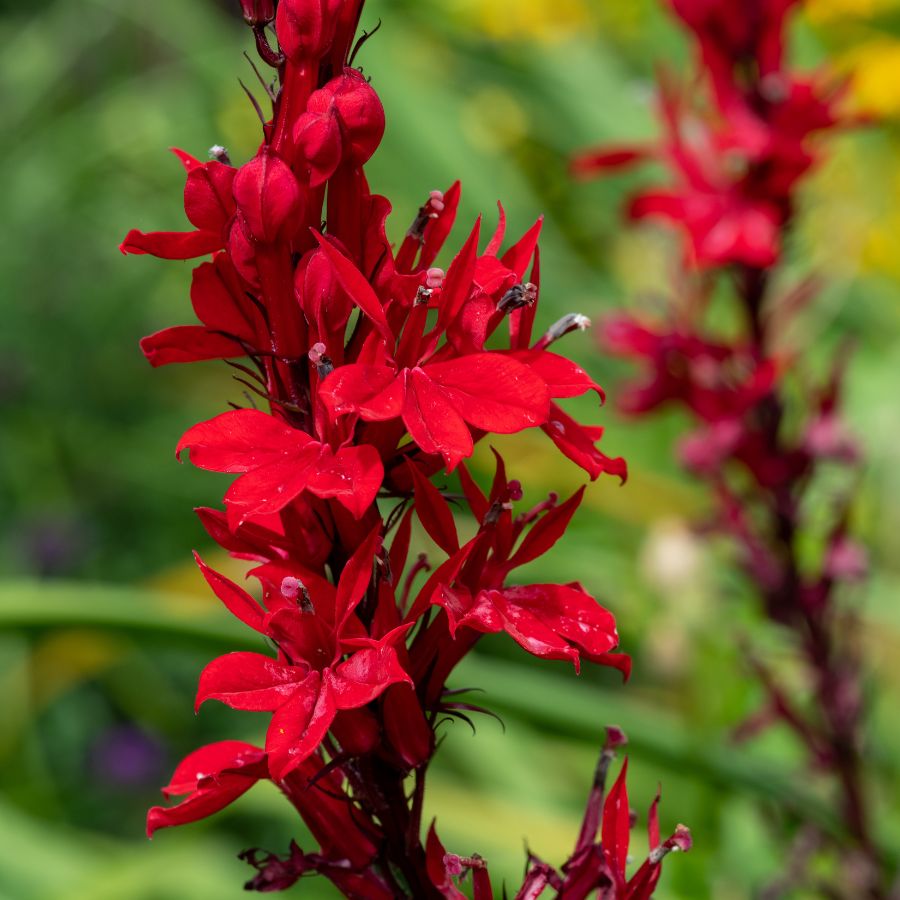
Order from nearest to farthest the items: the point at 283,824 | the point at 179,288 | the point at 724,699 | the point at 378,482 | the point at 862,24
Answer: the point at 378,482 < the point at 724,699 < the point at 283,824 < the point at 862,24 < the point at 179,288

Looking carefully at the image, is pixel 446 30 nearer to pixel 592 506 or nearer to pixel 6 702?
pixel 592 506

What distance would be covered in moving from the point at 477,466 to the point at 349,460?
1.41m

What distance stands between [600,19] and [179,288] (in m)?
1.16

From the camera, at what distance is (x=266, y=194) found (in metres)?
0.46

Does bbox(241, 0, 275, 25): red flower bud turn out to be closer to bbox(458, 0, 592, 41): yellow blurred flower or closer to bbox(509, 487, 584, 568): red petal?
bbox(509, 487, 584, 568): red petal

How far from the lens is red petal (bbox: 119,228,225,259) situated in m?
0.50

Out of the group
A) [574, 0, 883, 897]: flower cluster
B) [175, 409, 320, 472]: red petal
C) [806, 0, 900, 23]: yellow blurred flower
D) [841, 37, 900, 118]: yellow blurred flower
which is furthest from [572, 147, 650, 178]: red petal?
[806, 0, 900, 23]: yellow blurred flower

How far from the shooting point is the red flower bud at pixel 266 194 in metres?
0.46

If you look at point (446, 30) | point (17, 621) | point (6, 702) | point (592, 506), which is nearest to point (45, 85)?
point (446, 30)

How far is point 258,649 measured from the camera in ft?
3.68

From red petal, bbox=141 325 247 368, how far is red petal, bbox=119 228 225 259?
30 mm

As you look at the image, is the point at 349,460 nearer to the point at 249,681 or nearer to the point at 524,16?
the point at 249,681

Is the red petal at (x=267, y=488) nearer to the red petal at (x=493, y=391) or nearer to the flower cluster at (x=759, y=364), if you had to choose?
the red petal at (x=493, y=391)

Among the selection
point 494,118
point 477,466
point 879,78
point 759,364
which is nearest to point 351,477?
point 759,364
